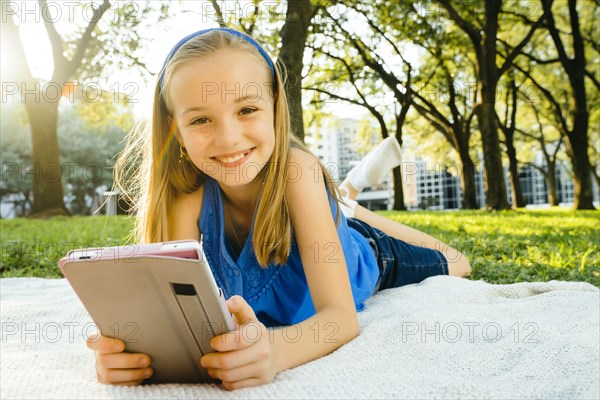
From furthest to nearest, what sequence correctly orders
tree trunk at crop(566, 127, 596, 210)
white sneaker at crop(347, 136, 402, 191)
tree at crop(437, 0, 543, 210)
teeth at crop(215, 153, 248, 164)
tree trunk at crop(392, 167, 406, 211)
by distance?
tree trunk at crop(392, 167, 406, 211) < tree trunk at crop(566, 127, 596, 210) < tree at crop(437, 0, 543, 210) < white sneaker at crop(347, 136, 402, 191) < teeth at crop(215, 153, 248, 164)

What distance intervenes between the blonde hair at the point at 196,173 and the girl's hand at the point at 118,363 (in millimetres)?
748

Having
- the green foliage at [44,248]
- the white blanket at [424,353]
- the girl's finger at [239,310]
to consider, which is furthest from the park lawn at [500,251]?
the girl's finger at [239,310]

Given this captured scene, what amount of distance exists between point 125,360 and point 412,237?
244 centimetres

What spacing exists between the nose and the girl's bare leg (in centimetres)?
176

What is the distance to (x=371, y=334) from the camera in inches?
74.3

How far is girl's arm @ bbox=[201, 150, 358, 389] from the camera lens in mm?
→ 1325

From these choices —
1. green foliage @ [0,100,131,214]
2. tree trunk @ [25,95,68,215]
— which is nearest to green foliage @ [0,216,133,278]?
tree trunk @ [25,95,68,215]

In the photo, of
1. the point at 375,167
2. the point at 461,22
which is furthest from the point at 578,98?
the point at 375,167

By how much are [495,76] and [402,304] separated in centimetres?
1117

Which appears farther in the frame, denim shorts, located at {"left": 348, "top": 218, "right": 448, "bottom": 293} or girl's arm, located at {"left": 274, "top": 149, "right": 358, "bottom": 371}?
denim shorts, located at {"left": 348, "top": 218, "right": 448, "bottom": 293}

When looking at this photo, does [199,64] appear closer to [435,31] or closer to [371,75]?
[435,31]

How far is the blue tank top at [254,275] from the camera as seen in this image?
2.21 metres

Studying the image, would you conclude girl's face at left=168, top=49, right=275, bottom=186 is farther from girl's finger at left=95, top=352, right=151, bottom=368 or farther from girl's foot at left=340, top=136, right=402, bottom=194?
girl's foot at left=340, top=136, right=402, bottom=194

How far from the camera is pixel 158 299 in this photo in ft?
4.07
